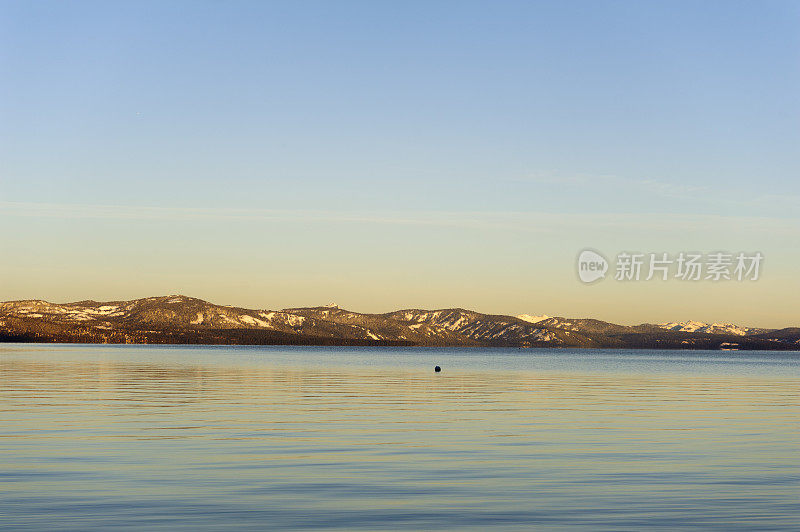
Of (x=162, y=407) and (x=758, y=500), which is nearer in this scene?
(x=758, y=500)

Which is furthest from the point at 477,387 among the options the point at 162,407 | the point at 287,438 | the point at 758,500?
the point at 758,500

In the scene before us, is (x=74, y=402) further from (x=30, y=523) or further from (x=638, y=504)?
(x=638, y=504)

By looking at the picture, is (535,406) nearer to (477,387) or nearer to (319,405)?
(319,405)

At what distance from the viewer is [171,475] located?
26094 mm

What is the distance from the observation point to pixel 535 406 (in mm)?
54500

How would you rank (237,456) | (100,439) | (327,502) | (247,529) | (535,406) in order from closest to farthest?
(247,529) → (327,502) → (237,456) → (100,439) → (535,406)

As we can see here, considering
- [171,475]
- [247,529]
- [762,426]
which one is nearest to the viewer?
[247,529]

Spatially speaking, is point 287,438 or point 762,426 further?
point 762,426

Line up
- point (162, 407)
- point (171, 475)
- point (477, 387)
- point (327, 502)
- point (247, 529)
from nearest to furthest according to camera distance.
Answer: point (247, 529) < point (327, 502) < point (171, 475) < point (162, 407) < point (477, 387)

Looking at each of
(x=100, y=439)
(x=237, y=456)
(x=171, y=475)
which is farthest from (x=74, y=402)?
(x=171, y=475)

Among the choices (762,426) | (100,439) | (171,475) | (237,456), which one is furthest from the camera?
(762,426)

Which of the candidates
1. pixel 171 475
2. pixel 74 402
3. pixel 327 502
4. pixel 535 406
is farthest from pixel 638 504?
pixel 74 402

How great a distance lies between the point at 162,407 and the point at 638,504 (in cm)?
3284

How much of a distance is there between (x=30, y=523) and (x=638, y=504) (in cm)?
1406
